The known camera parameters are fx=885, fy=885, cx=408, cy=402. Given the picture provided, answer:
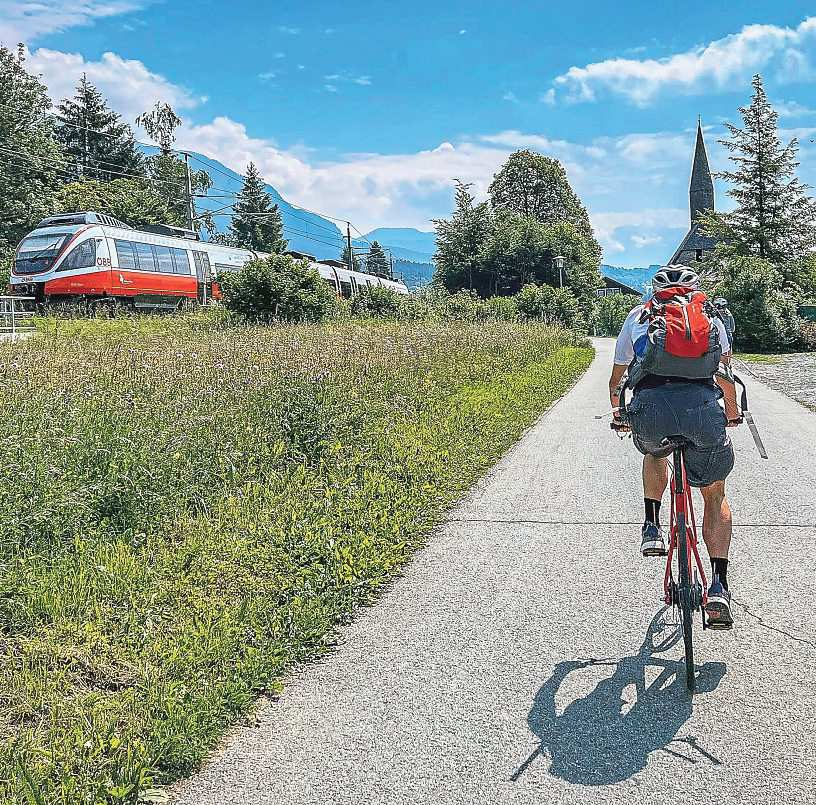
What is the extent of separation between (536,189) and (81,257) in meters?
71.6

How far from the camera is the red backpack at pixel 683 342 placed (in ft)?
13.1

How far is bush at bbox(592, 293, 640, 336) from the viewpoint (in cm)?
6659

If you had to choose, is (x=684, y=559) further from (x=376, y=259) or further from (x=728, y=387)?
(x=376, y=259)

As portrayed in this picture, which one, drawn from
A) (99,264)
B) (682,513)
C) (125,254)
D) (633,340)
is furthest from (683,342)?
(125,254)

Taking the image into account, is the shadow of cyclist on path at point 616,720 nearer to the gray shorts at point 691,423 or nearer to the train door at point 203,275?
the gray shorts at point 691,423

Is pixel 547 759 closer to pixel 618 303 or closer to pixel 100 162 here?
pixel 618 303

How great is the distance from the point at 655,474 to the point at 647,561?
151 centimetres

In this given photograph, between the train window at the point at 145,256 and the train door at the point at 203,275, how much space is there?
3.28m

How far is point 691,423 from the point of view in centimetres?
409

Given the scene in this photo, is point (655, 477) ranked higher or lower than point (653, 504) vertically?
higher

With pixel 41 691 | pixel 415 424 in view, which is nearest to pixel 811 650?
pixel 41 691

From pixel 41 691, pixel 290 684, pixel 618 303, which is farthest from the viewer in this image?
pixel 618 303

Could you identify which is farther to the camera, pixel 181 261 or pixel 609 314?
pixel 609 314

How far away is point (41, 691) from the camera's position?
4.05 m
